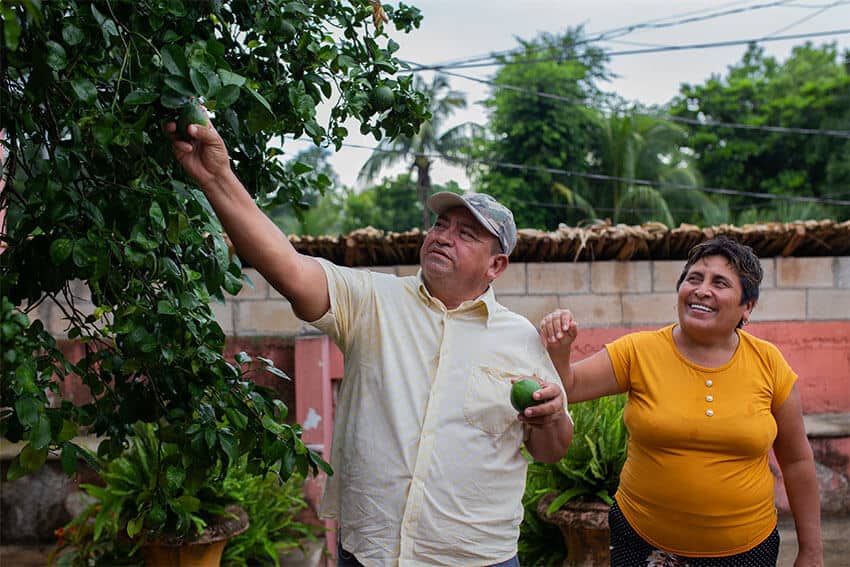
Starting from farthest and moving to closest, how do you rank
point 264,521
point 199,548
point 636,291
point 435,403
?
1. point 636,291
2. point 264,521
3. point 199,548
4. point 435,403

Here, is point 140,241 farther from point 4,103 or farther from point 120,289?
point 4,103

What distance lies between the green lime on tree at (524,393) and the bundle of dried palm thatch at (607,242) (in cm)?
390

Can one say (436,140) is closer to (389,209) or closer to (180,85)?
(389,209)

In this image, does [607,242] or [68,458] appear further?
[607,242]

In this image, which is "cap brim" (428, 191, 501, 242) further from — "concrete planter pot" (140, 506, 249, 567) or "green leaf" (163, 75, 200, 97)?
"concrete planter pot" (140, 506, 249, 567)

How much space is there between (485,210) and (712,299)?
921 mm

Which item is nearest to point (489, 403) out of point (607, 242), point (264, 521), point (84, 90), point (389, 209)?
point (84, 90)

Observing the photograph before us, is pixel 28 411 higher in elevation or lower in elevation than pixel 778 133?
lower

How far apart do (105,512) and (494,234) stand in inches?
139

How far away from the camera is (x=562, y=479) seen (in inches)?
206

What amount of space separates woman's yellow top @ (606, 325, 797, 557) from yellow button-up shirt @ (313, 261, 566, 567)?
0.66 meters

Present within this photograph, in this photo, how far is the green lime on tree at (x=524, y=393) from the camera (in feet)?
7.73

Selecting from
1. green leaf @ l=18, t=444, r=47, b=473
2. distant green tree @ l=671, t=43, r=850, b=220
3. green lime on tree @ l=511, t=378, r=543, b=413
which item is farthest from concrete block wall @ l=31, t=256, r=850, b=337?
distant green tree @ l=671, t=43, r=850, b=220

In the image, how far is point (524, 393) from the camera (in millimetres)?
2357
